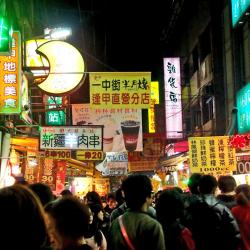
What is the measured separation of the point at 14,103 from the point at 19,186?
925 cm

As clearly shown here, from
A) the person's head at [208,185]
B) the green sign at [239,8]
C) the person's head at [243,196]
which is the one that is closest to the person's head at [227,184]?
the person's head at [243,196]

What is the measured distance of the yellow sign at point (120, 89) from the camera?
13352 millimetres

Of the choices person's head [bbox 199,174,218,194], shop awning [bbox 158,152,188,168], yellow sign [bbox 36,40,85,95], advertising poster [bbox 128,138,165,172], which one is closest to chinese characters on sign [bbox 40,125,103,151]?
yellow sign [bbox 36,40,85,95]

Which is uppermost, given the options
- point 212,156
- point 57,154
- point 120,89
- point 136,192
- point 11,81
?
point 120,89

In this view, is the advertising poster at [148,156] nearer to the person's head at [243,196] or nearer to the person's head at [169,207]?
the person's head at [243,196]

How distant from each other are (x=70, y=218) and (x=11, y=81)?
29.1ft

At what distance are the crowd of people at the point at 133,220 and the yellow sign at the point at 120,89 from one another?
5702 mm

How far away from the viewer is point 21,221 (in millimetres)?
2289

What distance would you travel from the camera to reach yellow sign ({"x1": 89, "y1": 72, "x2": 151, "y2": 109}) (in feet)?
43.8

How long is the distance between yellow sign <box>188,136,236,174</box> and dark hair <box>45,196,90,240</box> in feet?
43.4

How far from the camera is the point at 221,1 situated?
78.4 ft

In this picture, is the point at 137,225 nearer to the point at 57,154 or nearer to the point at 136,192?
the point at 136,192

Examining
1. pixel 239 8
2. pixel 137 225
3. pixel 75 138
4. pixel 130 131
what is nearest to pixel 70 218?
pixel 137 225

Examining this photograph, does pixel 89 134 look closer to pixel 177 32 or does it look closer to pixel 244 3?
pixel 244 3
